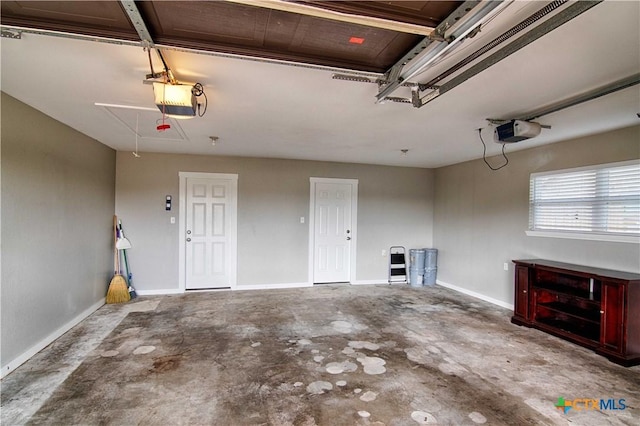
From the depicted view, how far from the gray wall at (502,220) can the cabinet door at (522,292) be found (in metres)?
0.54

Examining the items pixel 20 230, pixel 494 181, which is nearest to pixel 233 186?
pixel 20 230

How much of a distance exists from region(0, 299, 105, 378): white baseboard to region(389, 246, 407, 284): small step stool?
5.14 metres

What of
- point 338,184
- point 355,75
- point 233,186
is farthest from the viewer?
point 338,184

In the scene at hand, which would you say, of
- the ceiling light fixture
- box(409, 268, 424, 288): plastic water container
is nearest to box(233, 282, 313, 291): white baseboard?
box(409, 268, 424, 288): plastic water container

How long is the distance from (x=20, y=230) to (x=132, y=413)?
6.63ft

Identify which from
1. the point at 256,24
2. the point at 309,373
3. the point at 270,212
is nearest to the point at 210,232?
the point at 270,212

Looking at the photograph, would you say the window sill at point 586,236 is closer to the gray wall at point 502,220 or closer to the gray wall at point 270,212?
the gray wall at point 502,220

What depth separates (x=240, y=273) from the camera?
18.8ft

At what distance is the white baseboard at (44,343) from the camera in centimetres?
273

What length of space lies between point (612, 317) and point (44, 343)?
19.0 feet

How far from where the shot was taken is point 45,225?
3248 millimetres

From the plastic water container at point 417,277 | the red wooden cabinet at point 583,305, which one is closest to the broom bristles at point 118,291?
the plastic water container at point 417,277

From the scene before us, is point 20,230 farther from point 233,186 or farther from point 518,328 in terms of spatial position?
point 518,328

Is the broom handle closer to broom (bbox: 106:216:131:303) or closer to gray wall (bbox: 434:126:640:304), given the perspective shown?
broom (bbox: 106:216:131:303)
